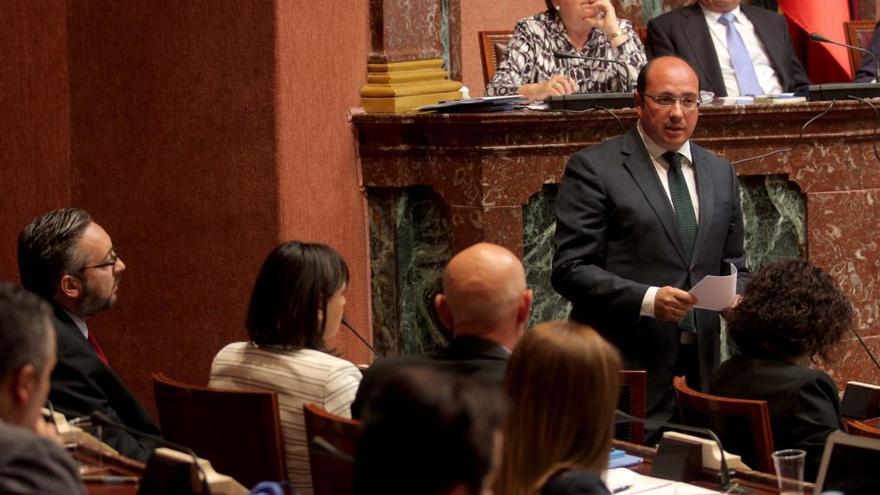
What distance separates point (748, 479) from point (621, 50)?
3100 mm

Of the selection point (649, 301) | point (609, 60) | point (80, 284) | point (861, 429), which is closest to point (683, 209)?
point (649, 301)

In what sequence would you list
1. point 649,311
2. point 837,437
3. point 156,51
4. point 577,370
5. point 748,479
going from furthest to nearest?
point 156,51, point 649,311, point 748,479, point 837,437, point 577,370

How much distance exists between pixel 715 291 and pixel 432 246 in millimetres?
1799

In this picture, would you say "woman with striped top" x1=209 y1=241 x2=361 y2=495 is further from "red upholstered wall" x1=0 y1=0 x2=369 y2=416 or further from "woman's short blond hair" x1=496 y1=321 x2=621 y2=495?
"red upholstered wall" x1=0 y1=0 x2=369 y2=416

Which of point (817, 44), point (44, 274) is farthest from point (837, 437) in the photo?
point (817, 44)

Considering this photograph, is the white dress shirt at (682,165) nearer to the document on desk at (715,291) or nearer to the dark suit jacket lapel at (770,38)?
the document on desk at (715,291)

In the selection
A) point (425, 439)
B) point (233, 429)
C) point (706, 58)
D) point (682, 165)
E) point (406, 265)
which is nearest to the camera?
point (425, 439)

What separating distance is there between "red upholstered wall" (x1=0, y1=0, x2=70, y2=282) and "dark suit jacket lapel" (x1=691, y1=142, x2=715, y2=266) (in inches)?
100

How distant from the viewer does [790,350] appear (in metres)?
3.80

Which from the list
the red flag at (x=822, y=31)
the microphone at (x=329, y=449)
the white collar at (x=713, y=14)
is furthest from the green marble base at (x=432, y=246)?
the microphone at (x=329, y=449)

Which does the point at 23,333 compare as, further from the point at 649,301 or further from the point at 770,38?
the point at 770,38

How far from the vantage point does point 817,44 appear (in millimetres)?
7473

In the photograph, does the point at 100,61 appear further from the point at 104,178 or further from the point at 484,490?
the point at 484,490

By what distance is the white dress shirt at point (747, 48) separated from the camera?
21.7 feet
